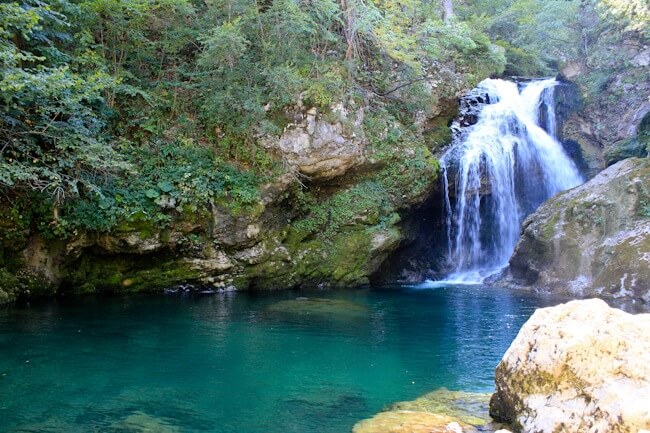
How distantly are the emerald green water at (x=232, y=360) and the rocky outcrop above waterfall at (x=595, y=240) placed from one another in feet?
7.39

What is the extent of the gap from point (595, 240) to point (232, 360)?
10613mm

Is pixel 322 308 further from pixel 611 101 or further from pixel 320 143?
pixel 611 101

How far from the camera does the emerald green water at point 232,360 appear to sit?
5.23m

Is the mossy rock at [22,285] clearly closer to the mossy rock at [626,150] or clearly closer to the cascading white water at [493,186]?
the cascading white water at [493,186]

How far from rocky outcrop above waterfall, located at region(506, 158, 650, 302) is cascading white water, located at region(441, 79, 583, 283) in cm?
209

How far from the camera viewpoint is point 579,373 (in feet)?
13.6

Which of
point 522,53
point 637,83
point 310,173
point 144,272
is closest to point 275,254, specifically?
point 310,173

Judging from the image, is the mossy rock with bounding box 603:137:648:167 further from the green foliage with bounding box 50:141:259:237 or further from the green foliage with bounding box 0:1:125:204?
the green foliage with bounding box 0:1:125:204

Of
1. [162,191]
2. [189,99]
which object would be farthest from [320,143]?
[162,191]

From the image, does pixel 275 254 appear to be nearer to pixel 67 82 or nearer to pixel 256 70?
pixel 256 70

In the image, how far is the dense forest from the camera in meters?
10.2

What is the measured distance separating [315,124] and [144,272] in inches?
231

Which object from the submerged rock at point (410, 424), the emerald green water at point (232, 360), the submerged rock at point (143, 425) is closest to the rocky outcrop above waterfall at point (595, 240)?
the emerald green water at point (232, 360)

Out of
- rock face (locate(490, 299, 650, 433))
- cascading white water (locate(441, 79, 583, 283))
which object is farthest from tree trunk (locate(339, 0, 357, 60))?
rock face (locate(490, 299, 650, 433))
